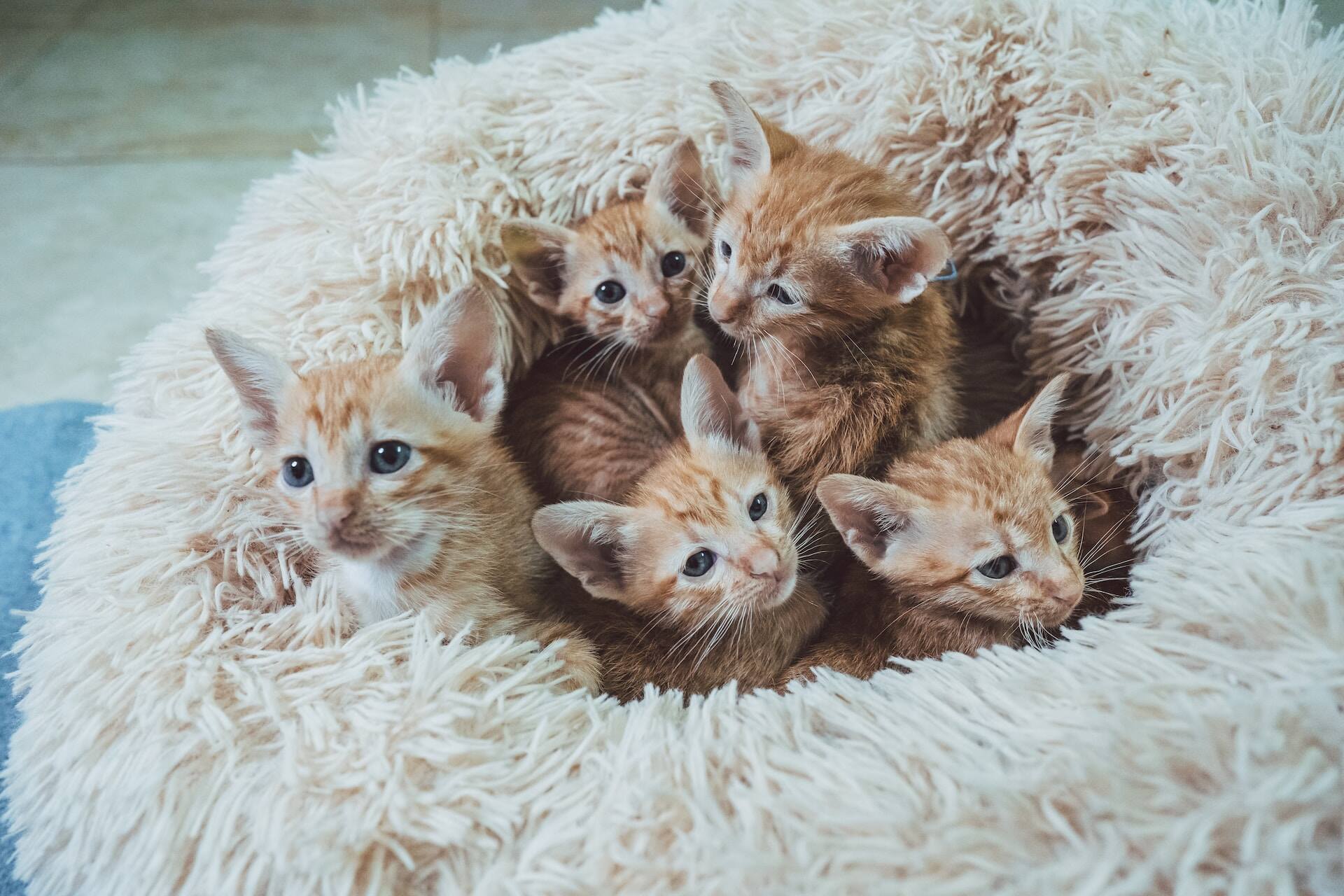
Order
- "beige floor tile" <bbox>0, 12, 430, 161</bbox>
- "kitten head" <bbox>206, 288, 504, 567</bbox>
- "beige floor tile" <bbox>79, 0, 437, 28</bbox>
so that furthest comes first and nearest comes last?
1. "beige floor tile" <bbox>79, 0, 437, 28</bbox>
2. "beige floor tile" <bbox>0, 12, 430, 161</bbox>
3. "kitten head" <bbox>206, 288, 504, 567</bbox>

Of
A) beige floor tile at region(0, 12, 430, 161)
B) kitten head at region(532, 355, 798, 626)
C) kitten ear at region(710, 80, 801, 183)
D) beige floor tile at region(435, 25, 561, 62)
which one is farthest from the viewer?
beige floor tile at region(435, 25, 561, 62)

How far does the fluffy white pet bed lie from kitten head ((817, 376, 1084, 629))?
0.10 m

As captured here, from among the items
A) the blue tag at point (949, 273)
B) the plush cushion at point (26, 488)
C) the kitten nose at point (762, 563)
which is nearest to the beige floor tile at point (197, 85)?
the plush cushion at point (26, 488)

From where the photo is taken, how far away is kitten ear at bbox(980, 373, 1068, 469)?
1090 mm

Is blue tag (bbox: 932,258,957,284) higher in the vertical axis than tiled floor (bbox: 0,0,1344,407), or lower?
higher

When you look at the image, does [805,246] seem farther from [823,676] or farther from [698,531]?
[823,676]

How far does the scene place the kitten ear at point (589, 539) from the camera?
1046 millimetres

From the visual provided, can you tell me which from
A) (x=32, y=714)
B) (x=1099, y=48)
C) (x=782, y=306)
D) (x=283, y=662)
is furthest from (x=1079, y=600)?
(x=32, y=714)

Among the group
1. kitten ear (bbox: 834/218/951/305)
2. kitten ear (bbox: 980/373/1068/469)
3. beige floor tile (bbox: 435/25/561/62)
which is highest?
kitten ear (bbox: 834/218/951/305)

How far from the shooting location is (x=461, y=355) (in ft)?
3.57

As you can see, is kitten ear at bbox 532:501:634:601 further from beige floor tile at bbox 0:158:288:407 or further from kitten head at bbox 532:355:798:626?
beige floor tile at bbox 0:158:288:407

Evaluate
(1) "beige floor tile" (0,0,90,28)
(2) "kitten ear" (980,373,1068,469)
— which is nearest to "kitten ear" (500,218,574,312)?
(2) "kitten ear" (980,373,1068,469)

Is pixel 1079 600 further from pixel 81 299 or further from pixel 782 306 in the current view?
pixel 81 299

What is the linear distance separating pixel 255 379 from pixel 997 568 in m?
0.86
